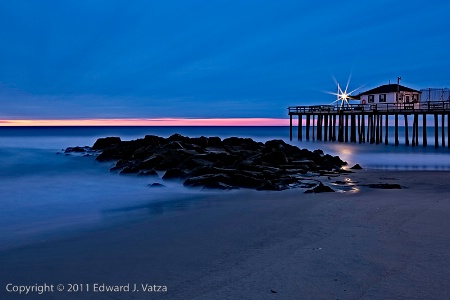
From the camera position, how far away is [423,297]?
3869mm

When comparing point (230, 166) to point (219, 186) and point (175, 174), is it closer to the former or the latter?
point (175, 174)

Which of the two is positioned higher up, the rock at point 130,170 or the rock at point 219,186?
the rock at point 130,170

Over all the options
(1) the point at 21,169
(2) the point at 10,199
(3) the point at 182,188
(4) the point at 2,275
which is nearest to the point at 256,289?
(4) the point at 2,275

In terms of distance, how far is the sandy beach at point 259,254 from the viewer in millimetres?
4168

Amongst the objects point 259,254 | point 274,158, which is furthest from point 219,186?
point 259,254

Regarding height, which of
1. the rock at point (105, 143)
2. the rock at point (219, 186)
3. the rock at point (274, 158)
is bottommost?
the rock at point (219, 186)

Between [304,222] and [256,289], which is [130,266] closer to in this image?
[256,289]

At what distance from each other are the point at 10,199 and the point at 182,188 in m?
4.20

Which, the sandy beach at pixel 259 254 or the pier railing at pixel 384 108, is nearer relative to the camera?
the sandy beach at pixel 259 254

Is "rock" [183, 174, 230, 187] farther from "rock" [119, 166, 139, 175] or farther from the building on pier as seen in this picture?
the building on pier

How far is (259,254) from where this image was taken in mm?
5277

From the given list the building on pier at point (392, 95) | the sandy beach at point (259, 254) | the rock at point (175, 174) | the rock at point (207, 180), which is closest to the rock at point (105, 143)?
the rock at point (175, 174)

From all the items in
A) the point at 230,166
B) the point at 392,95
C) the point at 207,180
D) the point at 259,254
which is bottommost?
the point at 259,254

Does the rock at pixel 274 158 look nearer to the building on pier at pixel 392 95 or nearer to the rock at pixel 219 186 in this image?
the rock at pixel 219 186
